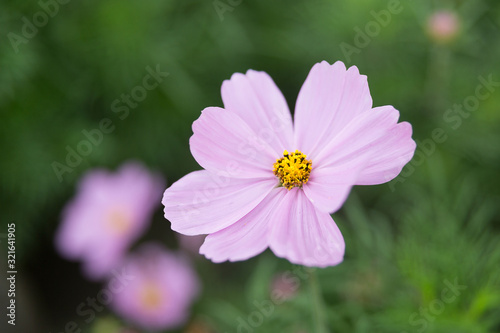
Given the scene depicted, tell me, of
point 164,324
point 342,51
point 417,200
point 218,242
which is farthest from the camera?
point 342,51

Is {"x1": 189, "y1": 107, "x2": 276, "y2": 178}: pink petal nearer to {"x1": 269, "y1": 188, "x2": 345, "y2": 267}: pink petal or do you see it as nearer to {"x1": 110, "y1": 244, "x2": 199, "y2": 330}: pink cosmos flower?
{"x1": 269, "y1": 188, "x2": 345, "y2": 267}: pink petal

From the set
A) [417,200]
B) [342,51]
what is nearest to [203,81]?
[342,51]

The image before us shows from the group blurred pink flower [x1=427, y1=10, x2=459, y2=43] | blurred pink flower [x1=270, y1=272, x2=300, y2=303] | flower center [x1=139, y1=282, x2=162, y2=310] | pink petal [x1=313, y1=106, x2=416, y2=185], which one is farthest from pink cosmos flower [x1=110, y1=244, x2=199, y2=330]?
pink petal [x1=313, y1=106, x2=416, y2=185]

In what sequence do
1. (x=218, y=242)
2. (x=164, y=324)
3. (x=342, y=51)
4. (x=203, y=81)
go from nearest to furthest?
(x=218, y=242) → (x=164, y=324) → (x=342, y=51) → (x=203, y=81)

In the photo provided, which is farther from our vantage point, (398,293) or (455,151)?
(455,151)

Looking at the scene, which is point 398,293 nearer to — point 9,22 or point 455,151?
point 455,151

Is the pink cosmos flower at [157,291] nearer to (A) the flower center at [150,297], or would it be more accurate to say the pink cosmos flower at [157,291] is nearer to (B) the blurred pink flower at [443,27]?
(A) the flower center at [150,297]

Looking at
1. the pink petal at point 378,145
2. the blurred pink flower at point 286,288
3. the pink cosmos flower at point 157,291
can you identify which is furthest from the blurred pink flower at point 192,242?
the pink petal at point 378,145
